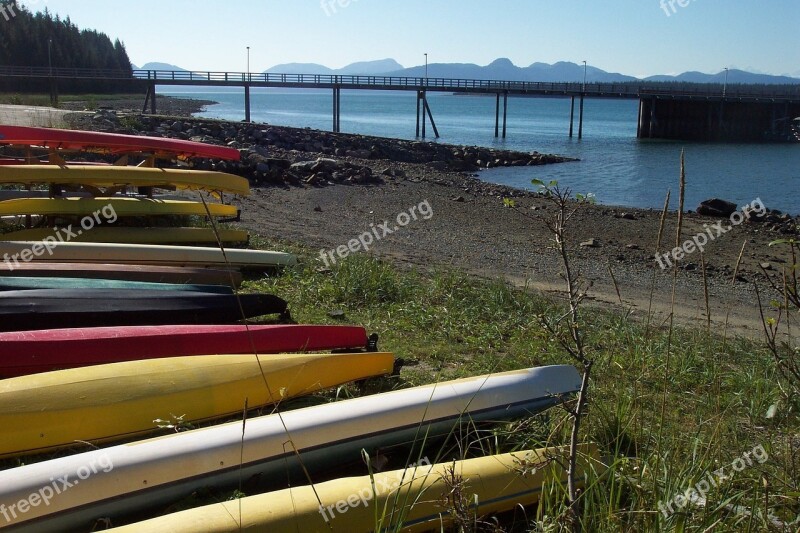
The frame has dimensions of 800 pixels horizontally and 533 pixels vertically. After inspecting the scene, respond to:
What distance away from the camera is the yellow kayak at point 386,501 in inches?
107

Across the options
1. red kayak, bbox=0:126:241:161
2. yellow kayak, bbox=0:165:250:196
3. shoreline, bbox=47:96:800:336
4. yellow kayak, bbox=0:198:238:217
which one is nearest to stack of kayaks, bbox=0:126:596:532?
yellow kayak, bbox=0:198:238:217

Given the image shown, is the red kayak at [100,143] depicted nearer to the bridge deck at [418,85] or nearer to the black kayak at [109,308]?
the black kayak at [109,308]

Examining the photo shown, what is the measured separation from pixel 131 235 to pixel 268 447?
5.80 meters

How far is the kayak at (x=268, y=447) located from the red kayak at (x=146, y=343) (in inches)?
30.5

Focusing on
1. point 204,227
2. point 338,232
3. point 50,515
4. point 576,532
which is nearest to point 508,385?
point 576,532

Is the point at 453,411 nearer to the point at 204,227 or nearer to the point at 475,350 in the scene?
the point at 475,350

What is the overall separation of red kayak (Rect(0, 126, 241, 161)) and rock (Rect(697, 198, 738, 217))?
14.7m

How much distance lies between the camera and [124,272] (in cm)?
652

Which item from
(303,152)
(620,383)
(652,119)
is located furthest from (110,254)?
(652,119)

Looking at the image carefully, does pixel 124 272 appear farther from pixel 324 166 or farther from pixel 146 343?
pixel 324 166

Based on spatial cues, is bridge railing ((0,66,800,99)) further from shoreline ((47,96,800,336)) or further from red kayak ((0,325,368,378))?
red kayak ((0,325,368,378))

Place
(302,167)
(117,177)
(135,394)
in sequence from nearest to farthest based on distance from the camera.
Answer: (135,394) < (117,177) < (302,167)

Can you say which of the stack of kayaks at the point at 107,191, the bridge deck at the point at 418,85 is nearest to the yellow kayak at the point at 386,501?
the stack of kayaks at the point at 107,191

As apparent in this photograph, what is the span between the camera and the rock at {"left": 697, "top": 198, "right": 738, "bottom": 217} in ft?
69.8
